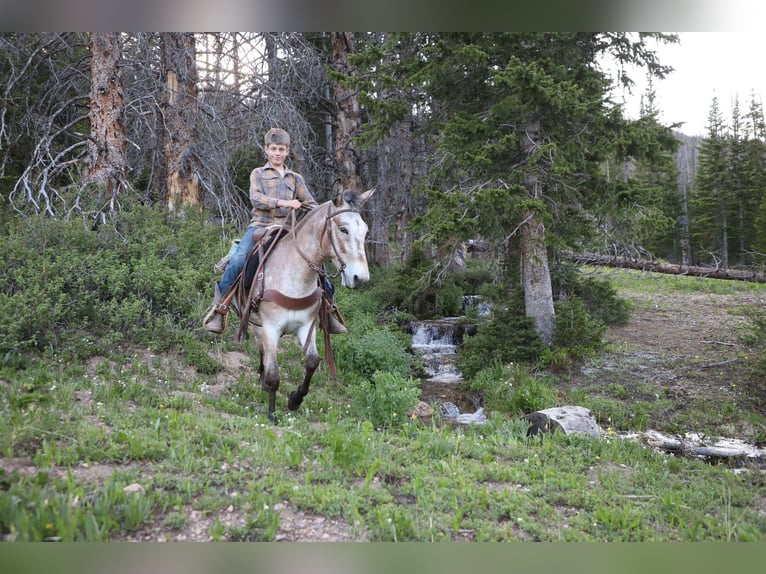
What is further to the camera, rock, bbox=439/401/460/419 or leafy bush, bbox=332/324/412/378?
leafy bush, bbox=332/324/412/378

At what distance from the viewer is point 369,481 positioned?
157 inches

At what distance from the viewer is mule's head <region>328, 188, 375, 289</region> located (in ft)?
15.1

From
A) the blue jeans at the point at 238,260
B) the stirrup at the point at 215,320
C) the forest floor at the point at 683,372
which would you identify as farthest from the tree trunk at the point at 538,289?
the stirrup at the point at 215,320

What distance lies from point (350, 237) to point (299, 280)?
104 centimetres

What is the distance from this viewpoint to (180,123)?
10344 millimetres

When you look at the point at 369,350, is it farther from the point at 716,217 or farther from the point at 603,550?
the point at 716,217

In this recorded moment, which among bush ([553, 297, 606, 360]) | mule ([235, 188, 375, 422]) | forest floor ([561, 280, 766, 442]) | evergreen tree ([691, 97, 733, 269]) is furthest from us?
evergreen tree ([691, 97, 733, 269])

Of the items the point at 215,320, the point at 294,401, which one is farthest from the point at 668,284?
the point at 215,320

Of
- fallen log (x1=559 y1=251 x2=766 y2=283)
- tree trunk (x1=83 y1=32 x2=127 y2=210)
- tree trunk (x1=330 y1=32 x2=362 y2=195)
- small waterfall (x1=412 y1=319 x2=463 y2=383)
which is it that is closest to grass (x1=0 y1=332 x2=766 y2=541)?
small waterfall (x1=412 y1=319 x2=463 y2=383)

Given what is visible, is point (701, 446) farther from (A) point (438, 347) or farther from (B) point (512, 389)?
(A) point (438, 347)

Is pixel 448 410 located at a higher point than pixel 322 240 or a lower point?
lower

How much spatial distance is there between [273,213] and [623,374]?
672 centimetres

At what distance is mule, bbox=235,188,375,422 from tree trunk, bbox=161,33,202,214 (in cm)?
525

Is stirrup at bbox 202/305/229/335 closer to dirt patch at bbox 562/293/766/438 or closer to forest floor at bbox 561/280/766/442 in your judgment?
forest floor at bbox 561/280/766/442
